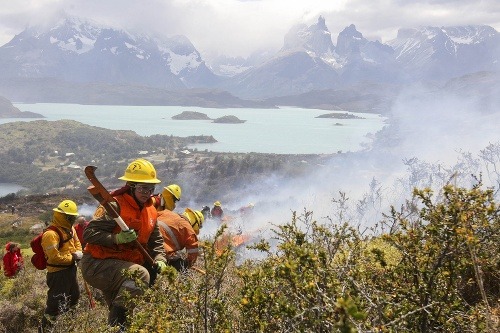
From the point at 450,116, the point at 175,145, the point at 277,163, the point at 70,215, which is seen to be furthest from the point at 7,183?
the point at 70,215

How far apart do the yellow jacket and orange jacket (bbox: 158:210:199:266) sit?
153cm

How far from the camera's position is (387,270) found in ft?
9.99

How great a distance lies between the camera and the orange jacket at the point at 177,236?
623 centimetres

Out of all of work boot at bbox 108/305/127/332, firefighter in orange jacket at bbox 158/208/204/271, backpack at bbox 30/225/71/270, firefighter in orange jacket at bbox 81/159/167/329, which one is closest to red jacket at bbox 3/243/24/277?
backpack at bbox 30/225/71/270

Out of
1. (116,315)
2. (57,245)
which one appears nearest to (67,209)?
(57,245)

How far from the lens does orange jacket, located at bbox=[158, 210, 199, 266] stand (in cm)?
623

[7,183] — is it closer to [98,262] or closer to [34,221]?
[34,221]

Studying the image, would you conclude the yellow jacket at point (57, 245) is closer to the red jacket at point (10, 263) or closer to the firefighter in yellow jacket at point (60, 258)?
the firefighter in yellow jacket at point (60, 258)

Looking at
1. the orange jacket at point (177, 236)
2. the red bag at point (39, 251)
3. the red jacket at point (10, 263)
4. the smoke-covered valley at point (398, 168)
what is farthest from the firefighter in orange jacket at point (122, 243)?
the smoke-covered valley at point (398, 168)

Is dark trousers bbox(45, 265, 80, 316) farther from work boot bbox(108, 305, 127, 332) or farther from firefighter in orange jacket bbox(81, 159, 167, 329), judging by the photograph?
work boot bbox(108, 305, 127, 332)

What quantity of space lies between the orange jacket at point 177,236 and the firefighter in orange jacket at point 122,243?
109 centimetres

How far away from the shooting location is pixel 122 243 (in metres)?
4.62

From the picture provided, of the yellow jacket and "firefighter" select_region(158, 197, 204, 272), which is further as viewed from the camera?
the yellow jacket

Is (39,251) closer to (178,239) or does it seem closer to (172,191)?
(178,239)
